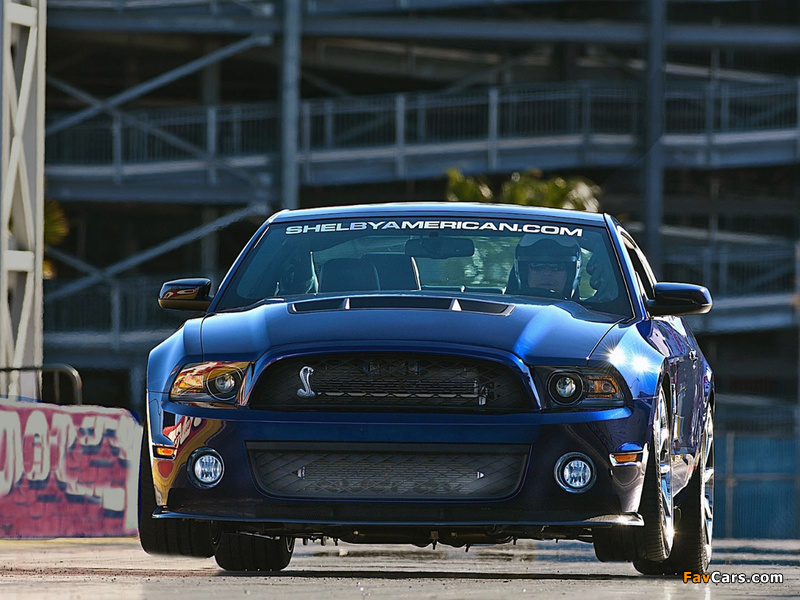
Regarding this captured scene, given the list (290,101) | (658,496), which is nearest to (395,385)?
(658,496)

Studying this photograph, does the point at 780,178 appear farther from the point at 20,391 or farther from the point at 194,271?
the point at 20,391

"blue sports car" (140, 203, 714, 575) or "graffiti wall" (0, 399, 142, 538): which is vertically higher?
"blue sports car" (140, 203, 714, 575)

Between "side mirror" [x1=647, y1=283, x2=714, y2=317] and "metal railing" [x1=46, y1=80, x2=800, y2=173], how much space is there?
27.2 metres

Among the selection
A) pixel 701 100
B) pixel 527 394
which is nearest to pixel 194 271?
pixel 701 100

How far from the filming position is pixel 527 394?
22.8 feet

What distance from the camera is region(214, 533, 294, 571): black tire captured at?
881 centimetres

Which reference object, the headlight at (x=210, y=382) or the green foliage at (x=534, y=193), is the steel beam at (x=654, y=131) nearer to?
the green foliage at (x=534, y=193)

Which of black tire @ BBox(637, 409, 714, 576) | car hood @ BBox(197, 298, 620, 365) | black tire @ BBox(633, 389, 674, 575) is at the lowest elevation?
black tire @ BBox(637, 409, 714, 576)

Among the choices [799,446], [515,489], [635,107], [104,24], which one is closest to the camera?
[515,489]

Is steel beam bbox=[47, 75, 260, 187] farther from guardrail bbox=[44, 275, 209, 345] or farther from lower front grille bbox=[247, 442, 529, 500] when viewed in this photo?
lower front grille bbox=[247, 442, 529, 500]

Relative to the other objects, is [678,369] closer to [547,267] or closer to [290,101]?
[547,267]

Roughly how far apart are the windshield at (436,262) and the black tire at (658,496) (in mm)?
782

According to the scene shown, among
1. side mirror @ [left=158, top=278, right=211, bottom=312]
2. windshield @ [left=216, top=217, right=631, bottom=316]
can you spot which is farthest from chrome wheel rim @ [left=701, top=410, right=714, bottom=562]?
side mirror @ [left=158, top=278, right=211, bottom=312]

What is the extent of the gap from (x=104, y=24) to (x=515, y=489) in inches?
1133
